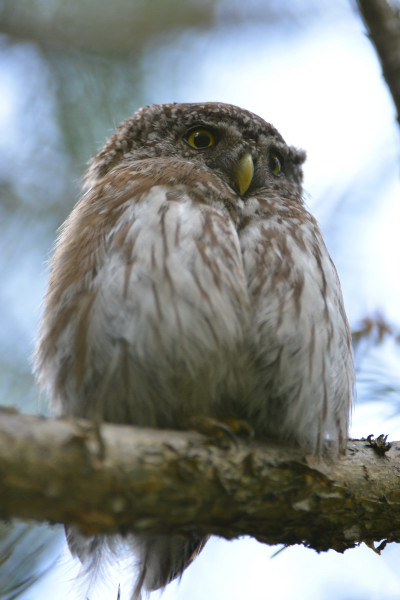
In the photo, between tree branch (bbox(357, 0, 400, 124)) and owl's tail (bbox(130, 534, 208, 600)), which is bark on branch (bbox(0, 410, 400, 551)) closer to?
owl's tail (bbox(130, 534, 208, 600))

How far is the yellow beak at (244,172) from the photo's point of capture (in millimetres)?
3094

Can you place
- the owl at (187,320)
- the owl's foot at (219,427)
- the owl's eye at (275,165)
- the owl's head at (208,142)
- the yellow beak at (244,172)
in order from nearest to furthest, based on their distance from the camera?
1. the owl's foot at (219,427)
2. the owl at (187,320)
3. the yellow beak at (244,172)
4. the owl's head at (208,142)
5. the owl's eye at (275,165)

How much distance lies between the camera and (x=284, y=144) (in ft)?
11.6

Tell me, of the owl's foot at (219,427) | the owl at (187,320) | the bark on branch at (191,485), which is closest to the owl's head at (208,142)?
the owl at (187,320)

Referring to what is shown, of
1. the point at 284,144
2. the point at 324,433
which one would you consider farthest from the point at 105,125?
the point at 324,433

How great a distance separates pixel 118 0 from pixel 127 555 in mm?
3435

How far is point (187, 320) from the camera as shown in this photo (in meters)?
2.37

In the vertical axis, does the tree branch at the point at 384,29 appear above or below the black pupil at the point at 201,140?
below

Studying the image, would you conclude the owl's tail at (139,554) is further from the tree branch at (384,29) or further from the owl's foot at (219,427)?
the tree branch at (384,29)

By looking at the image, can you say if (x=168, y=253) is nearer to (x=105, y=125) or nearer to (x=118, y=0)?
(x=105, y=125)

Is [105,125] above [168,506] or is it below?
above

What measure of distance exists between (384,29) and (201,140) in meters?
1.36

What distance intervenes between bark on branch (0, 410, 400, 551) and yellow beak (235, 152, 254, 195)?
1.21 metres

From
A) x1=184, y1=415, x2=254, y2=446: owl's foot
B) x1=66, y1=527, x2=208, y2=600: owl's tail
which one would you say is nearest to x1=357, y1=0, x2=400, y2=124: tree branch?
x1=184, y1=415, x2=254, y2=446: owl's foot
